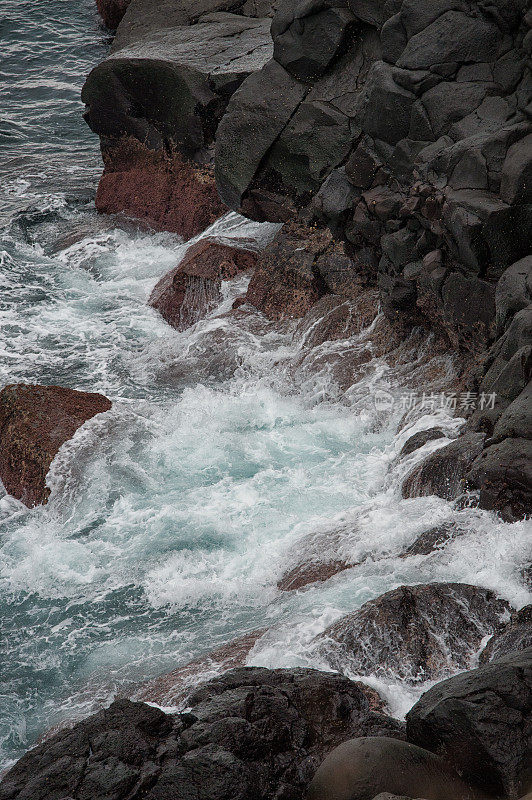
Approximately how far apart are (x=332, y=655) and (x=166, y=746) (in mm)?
1861

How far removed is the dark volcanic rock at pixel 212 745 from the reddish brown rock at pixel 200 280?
8.17 metres

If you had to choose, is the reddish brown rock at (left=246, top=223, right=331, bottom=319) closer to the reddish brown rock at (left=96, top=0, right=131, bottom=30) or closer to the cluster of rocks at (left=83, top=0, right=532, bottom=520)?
the cluster of rocks at (left=83, top=0, right=532, bottom=520)

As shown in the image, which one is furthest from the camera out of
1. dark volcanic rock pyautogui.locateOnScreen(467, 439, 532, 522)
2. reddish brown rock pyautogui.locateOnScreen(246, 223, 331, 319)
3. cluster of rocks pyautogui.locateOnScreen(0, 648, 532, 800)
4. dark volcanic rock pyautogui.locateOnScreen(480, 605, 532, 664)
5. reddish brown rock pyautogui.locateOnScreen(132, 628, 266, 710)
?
reddish brown rock pyautogui.locateOnScreen(246, 223, 331, 319)

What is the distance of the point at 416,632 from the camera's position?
Answer: 6098 millimetres

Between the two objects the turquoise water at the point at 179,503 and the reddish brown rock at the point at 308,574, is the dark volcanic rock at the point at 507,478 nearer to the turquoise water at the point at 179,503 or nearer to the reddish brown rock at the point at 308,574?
the turquoise water at the point at 179,503

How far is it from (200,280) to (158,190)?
348 cm

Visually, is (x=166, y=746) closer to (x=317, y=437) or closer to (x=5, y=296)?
(x=317, y=437)

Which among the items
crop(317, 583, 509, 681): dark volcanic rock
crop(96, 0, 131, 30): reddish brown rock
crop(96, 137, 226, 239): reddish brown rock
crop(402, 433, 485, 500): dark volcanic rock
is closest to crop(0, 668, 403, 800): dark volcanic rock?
crop(317, 583, 509, 681): dark volcanic rock

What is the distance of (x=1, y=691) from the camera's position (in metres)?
7.10

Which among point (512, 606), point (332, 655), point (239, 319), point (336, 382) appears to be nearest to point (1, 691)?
point (332, 655)

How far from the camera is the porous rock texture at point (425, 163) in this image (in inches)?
308

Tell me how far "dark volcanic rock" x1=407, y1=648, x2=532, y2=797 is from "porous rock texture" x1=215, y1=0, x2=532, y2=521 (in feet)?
7.70

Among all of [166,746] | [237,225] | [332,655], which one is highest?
[237,225]

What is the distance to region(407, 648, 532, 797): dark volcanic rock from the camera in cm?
436
